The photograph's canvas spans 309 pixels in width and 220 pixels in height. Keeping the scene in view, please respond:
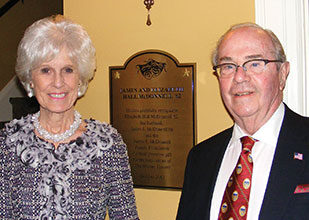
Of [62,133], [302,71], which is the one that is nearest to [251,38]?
[302,71]

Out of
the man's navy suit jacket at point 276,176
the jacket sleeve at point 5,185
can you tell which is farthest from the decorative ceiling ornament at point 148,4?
the jacket sleeve at point 5,185

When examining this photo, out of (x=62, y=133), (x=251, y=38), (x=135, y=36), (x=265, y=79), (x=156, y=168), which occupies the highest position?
(x=135, y=36)

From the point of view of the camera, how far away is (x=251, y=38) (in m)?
1.74

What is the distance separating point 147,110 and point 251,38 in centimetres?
92

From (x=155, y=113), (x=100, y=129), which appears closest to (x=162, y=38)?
(x=155, y=113)

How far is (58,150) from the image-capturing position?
6.39 ft

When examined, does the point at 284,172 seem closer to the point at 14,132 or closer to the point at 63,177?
the point at 63,177

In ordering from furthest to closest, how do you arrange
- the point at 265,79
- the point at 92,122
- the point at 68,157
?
the point at 92,122 → the point at 68,157 → the point at 265,79

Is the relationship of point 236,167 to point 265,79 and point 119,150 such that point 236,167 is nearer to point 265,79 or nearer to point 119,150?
point 265,79

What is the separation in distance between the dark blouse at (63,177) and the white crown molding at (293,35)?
101 centimetres

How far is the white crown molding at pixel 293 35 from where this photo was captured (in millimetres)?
2143

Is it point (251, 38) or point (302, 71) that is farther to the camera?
point (302, 71)

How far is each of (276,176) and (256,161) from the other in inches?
5.1

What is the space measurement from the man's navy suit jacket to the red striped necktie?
93 mm
